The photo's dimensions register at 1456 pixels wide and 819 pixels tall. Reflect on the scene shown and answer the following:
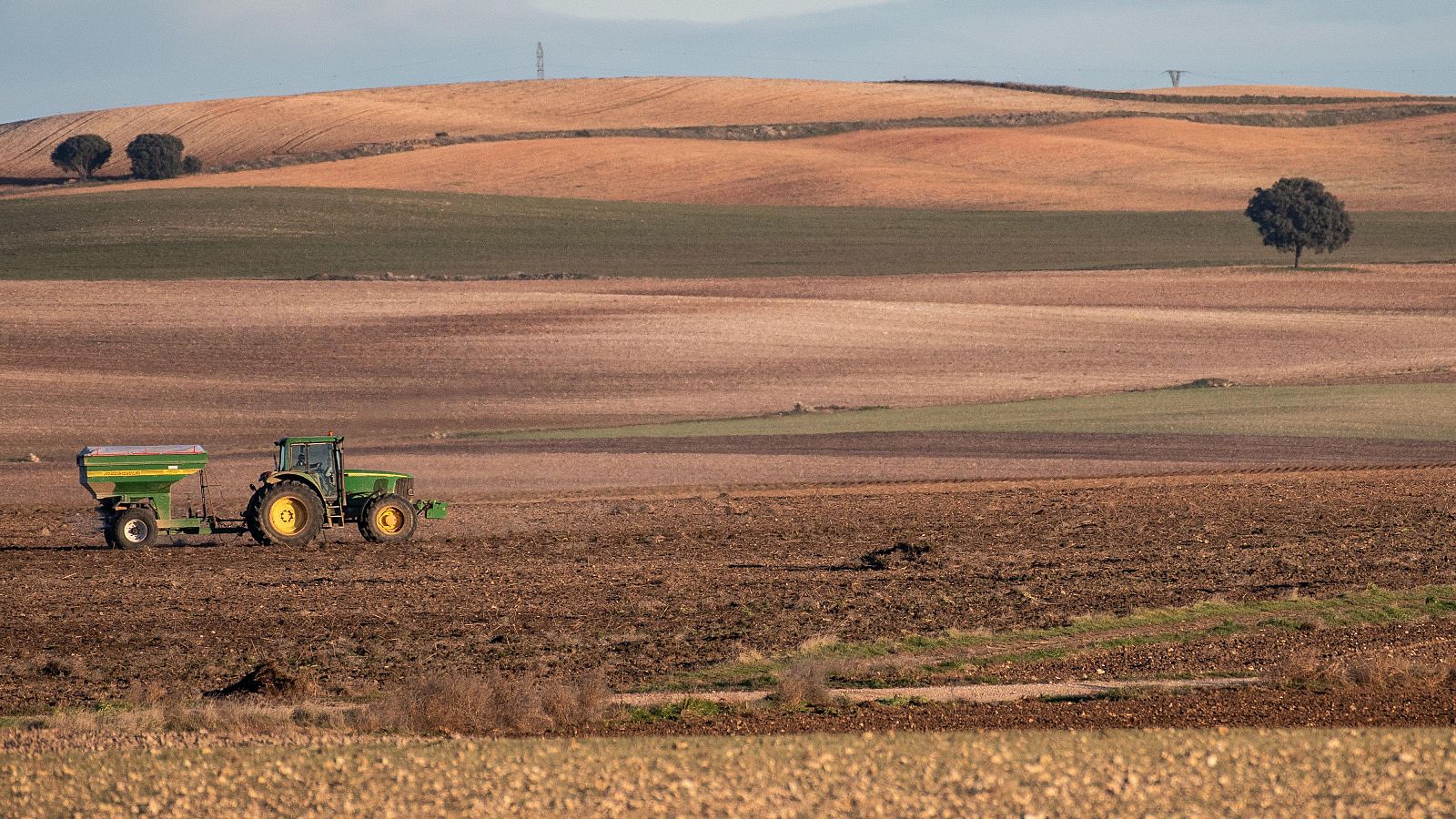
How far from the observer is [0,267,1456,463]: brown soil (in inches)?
1761

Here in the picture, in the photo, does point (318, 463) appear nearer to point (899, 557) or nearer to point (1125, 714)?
point (899, 557)

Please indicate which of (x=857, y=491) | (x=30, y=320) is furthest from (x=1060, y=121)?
(x=857, y=491)

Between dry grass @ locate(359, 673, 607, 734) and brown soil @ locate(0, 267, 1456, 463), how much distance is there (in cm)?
1975

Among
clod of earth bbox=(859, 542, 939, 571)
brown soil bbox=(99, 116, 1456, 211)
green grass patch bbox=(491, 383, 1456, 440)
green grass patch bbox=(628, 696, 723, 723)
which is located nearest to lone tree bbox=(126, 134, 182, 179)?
brown soil bbox=(99, 116, 1456, 211)

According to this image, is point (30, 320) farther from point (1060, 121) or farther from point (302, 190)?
point (1060, 121)

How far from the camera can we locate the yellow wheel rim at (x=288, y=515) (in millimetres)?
25719

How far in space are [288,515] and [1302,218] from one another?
6792 centimetres

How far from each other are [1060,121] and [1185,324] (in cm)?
6935

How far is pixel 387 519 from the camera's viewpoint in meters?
26.5

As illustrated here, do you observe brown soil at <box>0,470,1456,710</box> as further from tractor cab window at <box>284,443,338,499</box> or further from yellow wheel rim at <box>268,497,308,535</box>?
tractor cab window at <box>284,443,338,499</box>

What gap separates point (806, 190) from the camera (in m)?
104

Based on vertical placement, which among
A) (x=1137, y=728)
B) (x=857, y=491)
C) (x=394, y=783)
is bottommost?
(x=857, y=491)

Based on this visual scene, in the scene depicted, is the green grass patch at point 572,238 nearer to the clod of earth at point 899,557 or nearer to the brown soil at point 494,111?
the brown soil at point 494,111

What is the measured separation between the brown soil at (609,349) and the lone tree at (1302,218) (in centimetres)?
1006
